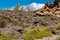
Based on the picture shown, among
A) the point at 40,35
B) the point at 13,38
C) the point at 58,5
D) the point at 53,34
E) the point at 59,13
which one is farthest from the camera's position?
the point at 58,5

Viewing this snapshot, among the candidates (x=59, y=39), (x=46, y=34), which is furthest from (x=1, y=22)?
(x=59, y=39)

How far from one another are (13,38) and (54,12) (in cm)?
3367

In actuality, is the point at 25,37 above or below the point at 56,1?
below

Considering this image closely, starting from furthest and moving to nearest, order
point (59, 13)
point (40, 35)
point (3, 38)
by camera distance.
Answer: point (59, 13) → point (40, 35) → point (3, 38)

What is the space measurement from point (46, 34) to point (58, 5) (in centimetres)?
3558

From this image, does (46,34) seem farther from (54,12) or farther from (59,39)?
(54,12)

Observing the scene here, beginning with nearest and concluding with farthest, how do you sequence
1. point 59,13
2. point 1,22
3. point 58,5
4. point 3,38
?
1. point 3,38
2. point 1,22
3. point 59,13
4. point 58,5

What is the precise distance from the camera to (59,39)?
20109 millimetres

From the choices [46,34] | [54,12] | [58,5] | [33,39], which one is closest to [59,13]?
[54,12]

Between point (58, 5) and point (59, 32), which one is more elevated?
point (58, 5)

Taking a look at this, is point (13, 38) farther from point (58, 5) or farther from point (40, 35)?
point (58, 5)

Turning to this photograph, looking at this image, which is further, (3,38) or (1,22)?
(1,22)

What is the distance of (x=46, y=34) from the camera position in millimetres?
24031

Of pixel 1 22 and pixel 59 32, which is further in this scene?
pixel 1 22
